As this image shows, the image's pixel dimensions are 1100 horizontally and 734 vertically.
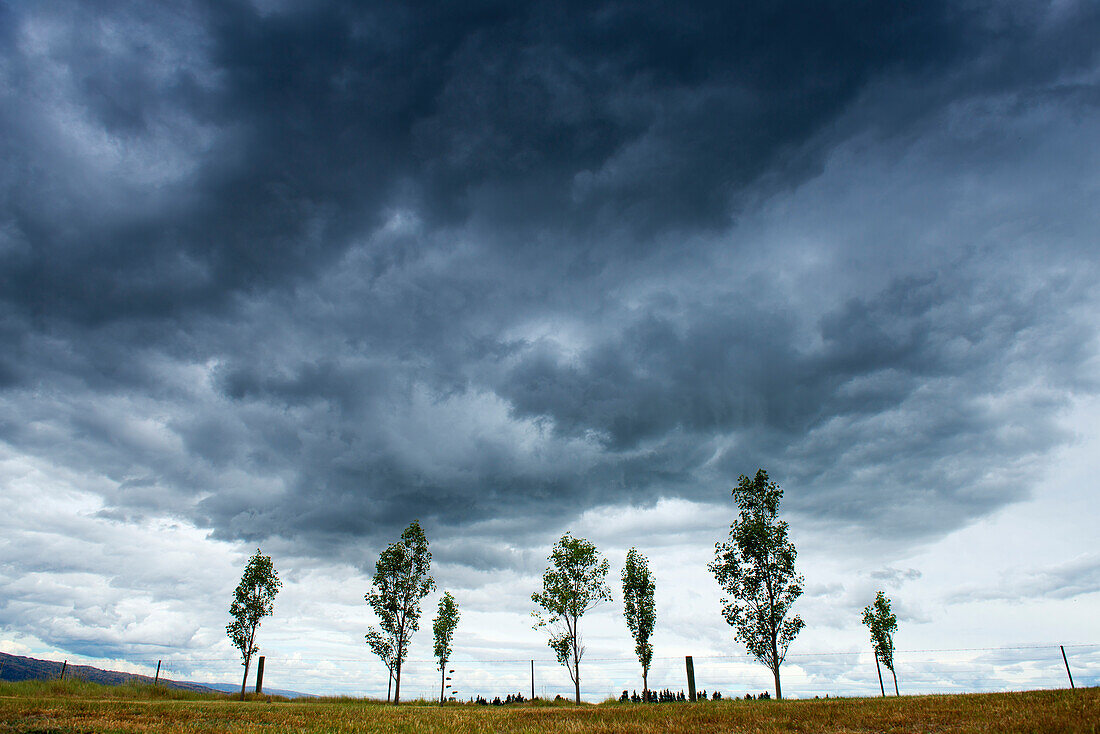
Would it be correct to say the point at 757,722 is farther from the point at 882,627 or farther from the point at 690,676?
the point at 882,627

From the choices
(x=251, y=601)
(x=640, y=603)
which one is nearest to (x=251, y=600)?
(x=251, y=601)

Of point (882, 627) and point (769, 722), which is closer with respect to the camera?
point (769, 722)

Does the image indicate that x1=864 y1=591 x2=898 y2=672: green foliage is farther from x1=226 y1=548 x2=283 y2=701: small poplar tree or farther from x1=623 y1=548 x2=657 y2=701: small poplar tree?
x1=226 y1=548 x2=283 y2=701: small poplar tree

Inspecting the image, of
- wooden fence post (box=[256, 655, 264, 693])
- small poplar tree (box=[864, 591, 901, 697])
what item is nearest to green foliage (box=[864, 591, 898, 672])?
small poplar tree (box=[864, 591, 901, 697])

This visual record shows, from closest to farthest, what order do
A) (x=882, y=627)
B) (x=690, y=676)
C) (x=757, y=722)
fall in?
(x=757, y=722), (x=690, y=676), (x=882, y=627)

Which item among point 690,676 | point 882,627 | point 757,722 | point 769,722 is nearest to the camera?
point 769,722

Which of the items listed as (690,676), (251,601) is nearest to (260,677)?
(251,601)

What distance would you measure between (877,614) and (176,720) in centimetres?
5934

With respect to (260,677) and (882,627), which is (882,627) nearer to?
(882,627)

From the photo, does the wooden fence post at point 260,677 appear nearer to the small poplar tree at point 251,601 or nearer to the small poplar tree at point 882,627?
the small poplar tree at point 251,601

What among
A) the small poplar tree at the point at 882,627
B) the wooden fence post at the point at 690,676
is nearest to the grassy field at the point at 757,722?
the wooden fence post at the point at 690,676

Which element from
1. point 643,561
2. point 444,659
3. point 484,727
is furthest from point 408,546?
point 484,727

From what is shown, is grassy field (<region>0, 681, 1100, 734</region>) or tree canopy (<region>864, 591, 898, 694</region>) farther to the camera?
tree canopy (<region>864, 591, 898, 694</region>)

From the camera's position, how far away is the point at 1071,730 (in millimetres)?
9797
